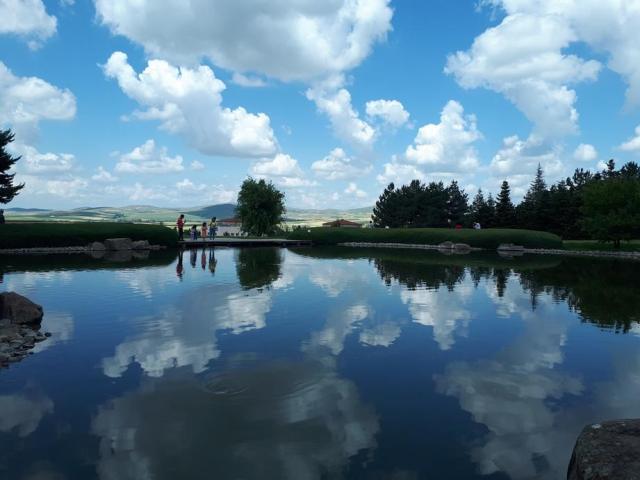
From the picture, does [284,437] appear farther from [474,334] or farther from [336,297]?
[336,297]

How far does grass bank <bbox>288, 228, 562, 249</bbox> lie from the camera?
2088 inches

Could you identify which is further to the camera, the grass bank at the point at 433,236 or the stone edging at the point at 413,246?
the stone edging at the point at 413,246

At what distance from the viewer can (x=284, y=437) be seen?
23.7 ft

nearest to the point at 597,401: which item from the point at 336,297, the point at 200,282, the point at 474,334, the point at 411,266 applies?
the point at 474,334

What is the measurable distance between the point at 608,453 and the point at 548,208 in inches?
2798

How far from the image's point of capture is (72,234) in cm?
4181

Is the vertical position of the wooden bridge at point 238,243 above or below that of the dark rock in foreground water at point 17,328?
above

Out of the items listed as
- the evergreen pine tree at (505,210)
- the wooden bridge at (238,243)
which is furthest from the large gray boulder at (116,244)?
the evergreen pine tree at (505,210)

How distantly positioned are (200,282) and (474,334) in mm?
13630

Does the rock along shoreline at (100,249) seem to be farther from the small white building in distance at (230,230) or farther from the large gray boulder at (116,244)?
the small white building in distance at (230,230)

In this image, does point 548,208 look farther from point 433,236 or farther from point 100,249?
point 100,249

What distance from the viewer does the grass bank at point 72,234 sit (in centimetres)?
3947

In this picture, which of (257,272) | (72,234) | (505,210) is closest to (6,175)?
(72,234)

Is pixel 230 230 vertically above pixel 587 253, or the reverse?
pixel 230 230
